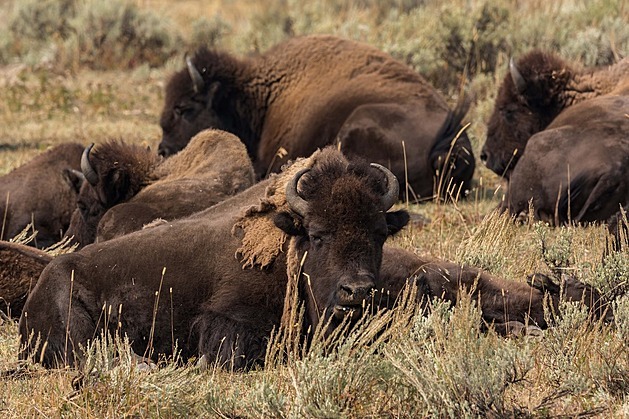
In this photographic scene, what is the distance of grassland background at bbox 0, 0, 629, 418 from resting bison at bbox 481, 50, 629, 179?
1.89 feet

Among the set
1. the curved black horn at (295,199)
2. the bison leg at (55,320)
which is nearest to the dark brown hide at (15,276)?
the bison leg at (55,320)

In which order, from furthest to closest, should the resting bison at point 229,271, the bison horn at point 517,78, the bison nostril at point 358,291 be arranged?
the bison horn at point 517,78 → the resting bison at point 229,271 → the bison nostril at point 358,291

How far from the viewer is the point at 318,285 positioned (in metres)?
6.49

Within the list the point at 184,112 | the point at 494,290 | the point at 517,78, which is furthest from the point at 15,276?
the point at 184,112

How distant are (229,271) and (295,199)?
0.71 metres

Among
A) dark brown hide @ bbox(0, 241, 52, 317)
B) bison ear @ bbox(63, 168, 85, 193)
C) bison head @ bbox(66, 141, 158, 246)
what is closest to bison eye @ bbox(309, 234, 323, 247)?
dark brown hide @ bbox(0, 241, 52, 317)

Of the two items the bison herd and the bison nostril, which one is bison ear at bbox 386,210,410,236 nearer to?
the bison herd

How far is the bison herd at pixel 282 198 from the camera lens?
665 cm

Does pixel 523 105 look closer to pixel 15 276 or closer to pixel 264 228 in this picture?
pixel 264 228

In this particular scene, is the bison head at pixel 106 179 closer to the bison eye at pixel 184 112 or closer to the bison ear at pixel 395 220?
the bison ear at pixel 395 220

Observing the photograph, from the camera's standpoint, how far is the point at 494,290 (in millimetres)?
7145

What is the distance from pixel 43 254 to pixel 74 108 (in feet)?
30.9

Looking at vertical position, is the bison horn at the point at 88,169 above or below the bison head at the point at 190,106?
above

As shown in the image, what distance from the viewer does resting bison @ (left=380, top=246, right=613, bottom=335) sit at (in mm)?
6898
